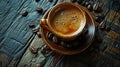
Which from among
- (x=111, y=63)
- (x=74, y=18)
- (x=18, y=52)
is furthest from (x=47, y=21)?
(x=111, y=63)

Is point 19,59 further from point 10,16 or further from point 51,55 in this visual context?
point 10,16

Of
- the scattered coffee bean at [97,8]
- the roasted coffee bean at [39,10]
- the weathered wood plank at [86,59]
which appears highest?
the roasted coffee bean at [39,10]

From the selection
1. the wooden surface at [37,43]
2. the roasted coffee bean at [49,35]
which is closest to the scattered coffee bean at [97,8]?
the wooden surface at [37,43]

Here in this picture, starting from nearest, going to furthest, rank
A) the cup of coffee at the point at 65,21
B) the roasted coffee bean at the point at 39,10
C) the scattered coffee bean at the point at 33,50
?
the cup of coffee at the point at 65,21 < the scattered coffee bean at the point at 33,50 < the roasted coffee bean at the point at 39,10

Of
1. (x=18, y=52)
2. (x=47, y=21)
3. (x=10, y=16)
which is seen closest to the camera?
(x=47, y=21)

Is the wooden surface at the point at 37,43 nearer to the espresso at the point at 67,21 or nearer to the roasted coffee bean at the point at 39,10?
the roasted coffee bean at the point at 39,10

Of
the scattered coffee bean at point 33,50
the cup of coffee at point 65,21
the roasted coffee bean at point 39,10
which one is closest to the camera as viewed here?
the cup of coffee at point 65,21

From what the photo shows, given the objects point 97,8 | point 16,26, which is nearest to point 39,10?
point 16,26

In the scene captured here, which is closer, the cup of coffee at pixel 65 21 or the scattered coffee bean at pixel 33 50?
the cup of coffee at pixel 65 21
